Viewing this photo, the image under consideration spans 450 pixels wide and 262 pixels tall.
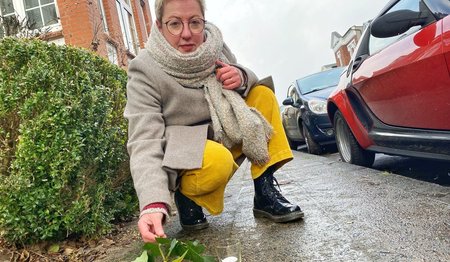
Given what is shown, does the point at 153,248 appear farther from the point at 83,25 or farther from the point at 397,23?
the point at 83,25

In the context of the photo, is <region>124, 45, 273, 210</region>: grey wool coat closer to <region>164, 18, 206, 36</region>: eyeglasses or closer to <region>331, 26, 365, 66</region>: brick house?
<region>164, 18, 206, 36</region>: eyeglasses

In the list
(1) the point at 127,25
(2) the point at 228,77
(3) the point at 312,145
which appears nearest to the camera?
(2) the point at 228,77

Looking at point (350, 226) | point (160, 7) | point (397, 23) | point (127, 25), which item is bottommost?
point (350, 226)

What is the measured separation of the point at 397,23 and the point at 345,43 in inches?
1453

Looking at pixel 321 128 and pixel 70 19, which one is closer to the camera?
pixel 321 128

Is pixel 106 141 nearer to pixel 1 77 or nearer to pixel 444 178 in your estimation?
pixel 1 77

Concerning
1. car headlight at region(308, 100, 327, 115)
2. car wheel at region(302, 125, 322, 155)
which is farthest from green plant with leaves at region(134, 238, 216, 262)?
car wheel at region(302, 125, 322, 155)

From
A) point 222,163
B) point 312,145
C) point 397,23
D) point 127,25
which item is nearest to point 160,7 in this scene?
point 222,163

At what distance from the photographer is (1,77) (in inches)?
98.6

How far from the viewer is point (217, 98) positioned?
229 centimetres

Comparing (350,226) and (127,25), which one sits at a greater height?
(127,25)

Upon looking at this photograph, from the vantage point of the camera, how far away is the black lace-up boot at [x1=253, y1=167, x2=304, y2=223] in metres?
2.32

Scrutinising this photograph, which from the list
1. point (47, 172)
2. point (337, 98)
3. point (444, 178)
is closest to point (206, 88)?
point (47, 172)

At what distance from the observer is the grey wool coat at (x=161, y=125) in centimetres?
189
